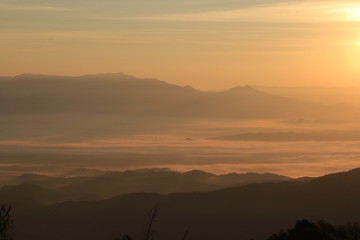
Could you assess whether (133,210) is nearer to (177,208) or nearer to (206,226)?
(177,208)

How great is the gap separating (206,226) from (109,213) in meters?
28.9

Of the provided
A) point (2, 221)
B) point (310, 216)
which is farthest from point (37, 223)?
point (2, 221)

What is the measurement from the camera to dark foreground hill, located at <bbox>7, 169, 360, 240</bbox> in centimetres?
15025

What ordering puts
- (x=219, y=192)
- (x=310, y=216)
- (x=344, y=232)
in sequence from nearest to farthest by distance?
(x=344, y=232)
(x=310, y=216)
(x=219, y=192)

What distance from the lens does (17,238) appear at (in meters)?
134

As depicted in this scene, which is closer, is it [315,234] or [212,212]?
[315,234]

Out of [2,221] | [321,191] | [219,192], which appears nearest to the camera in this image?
[2,221]

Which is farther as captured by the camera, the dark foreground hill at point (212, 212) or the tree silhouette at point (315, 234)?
the dark foreground hill at point (212, 212)

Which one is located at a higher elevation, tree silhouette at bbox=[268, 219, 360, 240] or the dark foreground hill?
the dark foreground hill

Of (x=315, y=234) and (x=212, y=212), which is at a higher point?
(x=212, y=212)

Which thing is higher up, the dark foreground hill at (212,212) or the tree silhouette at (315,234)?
the dark foreground hill at (212,212)

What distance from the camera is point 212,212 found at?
166250mm

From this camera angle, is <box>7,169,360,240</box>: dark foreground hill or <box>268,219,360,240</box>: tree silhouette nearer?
<box>268,219,360,240</box>: tree silhouette

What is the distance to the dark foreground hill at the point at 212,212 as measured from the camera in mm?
150250
